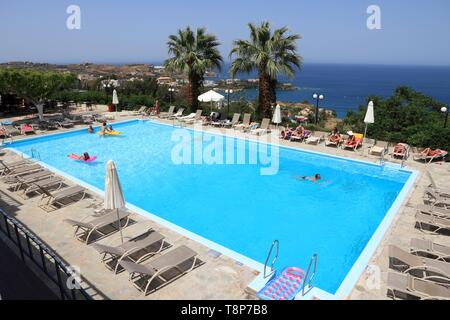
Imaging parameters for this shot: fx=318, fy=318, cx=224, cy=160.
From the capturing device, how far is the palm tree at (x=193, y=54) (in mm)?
21438

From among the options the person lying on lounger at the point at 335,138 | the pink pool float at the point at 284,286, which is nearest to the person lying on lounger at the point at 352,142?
the person lying on lounger at the point at 335,138

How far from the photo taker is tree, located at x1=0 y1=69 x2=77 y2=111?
56.7ft

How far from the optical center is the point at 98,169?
13516 millimetres

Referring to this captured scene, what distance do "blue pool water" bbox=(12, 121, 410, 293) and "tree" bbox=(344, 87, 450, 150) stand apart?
3.07 metres

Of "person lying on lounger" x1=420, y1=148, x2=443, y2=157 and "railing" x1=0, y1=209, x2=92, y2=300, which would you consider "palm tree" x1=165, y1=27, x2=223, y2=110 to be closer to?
"person lying on lounger" x1=420, y1=148, x2=443, y2=157

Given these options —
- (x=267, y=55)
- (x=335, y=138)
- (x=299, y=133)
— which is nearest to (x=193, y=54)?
(x=267, y=55)

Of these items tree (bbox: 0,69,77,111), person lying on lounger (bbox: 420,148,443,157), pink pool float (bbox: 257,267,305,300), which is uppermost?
tree (bbox: 0,69,77,111)

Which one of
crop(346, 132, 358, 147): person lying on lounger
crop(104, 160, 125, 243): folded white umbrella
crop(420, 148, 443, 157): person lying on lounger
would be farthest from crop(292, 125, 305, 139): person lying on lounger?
crop(104, 160, 125, 243): folded white umbrella

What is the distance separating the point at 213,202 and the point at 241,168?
3542mm

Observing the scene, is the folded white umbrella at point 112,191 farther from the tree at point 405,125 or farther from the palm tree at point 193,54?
the palm tree at point 193,54

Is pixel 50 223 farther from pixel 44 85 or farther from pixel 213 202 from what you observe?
pixel 44 85

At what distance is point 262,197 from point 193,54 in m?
13.6

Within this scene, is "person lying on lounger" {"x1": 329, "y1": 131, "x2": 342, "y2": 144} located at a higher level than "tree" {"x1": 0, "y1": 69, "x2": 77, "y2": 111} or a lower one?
lower

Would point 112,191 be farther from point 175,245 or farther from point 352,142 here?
point 352,142
